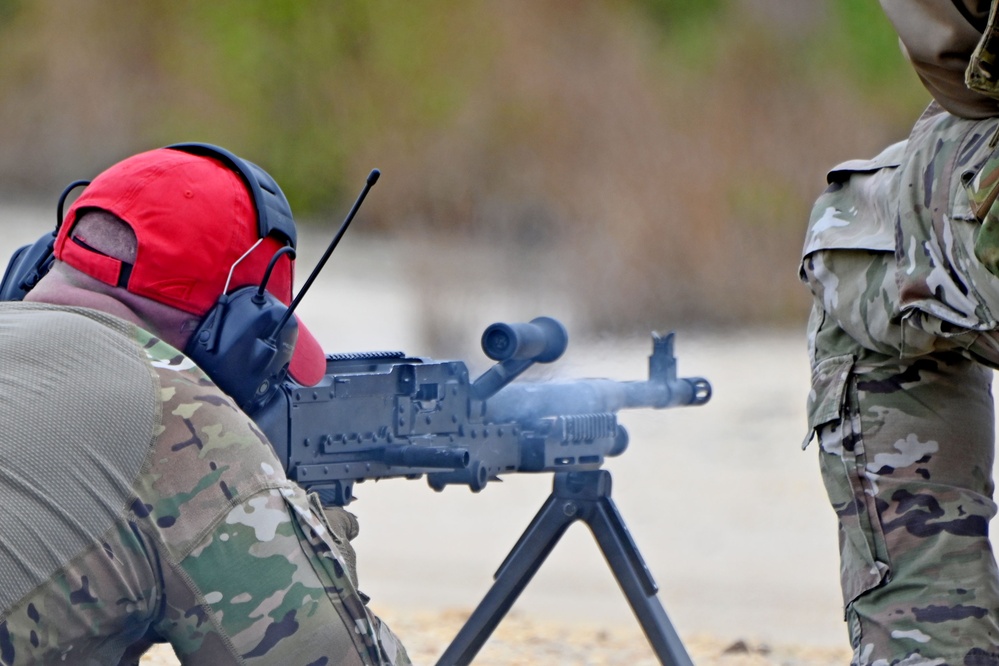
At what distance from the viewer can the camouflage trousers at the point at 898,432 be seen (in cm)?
226

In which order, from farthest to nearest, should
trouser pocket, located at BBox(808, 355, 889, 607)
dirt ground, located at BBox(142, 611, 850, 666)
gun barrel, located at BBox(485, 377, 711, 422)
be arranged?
dirt ground, located at BBox(142, 611, 850, 666)
gun barrel, located at BBox(485, 377, 711, 422)
trouser pocket, located at BBox(808, 355, 889, 607)

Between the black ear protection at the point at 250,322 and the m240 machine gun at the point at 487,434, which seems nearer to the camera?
the black ear protection at the point at 250,322

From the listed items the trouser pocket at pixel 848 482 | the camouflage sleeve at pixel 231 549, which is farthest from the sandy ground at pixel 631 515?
the camouflage sleeve at pixel 231 549

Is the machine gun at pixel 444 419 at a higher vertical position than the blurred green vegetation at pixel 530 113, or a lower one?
higher

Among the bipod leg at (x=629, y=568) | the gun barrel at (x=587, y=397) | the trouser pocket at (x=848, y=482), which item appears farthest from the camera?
the gun barrel at (x=587, y=397)

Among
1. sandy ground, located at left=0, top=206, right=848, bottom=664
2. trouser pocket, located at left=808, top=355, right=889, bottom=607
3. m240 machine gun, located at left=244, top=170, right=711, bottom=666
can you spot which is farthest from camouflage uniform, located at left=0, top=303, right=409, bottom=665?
sandy ground, located at left=0, top=206, right=848, bottom=664

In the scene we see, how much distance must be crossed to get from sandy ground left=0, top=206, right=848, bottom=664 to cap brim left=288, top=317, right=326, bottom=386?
114 cm

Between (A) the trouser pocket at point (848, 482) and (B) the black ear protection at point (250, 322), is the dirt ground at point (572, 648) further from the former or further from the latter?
(B) the black ear protection at point (250, 322)

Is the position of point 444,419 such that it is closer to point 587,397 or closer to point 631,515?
point 587,397

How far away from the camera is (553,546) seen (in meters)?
3.00

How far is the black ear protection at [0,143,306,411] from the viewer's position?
2033 millimetres

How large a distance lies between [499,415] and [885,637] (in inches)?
37.5

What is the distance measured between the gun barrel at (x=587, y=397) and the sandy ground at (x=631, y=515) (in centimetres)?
48

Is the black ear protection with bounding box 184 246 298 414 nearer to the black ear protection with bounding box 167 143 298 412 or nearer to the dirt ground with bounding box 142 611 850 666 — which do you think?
the black ear protection with bounding box 167 143 298 412
